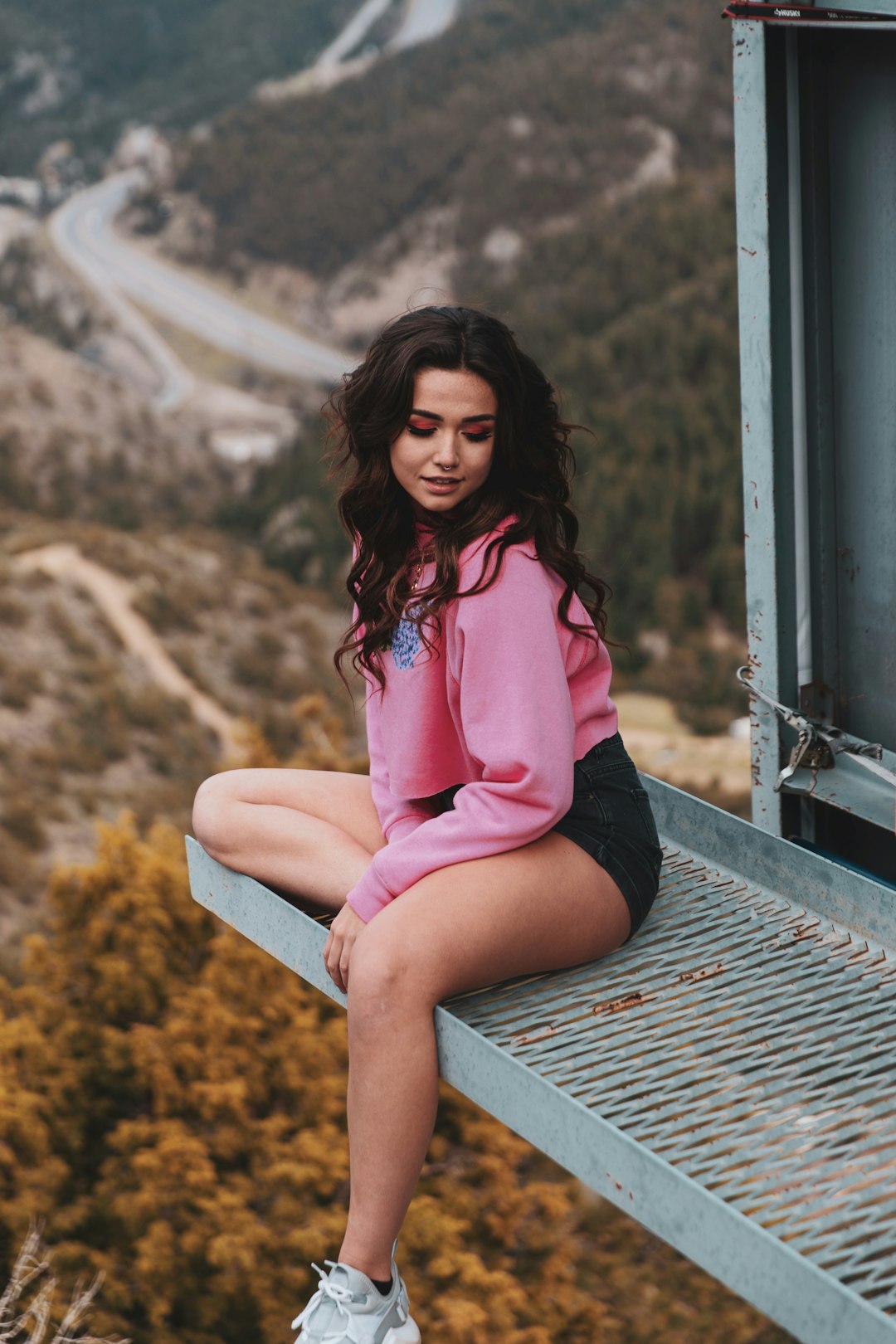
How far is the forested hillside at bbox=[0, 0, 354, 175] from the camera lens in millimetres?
45406

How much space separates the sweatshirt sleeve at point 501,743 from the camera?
1.69 m

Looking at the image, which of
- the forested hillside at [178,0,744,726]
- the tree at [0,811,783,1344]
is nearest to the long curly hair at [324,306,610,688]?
the tree at [0,811,783,1344]

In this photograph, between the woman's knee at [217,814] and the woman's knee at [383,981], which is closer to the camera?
the woman's knee at [383,981]

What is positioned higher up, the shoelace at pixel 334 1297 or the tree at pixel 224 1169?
the shoelace at pixel 334 1297

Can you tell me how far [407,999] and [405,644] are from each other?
0.45 metres

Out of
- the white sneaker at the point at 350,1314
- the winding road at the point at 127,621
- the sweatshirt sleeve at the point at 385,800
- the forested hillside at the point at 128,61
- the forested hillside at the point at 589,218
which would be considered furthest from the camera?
the forested hillside at the point at 128,61

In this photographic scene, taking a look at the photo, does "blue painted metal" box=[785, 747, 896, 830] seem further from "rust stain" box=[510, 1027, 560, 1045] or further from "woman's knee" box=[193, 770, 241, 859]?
"woman's knee" box=[193, 770, 241, 859]

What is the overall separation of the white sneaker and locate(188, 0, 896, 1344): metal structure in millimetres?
250

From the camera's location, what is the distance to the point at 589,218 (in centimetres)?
3117

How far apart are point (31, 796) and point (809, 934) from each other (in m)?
11.1

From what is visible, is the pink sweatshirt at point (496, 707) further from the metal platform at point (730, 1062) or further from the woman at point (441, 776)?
the metal platform at point (730, 1062)

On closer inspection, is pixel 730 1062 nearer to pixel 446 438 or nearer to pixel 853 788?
pixel 853 788

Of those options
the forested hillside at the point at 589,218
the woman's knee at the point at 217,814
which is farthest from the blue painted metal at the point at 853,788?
the forested hillside at the point at 589,218

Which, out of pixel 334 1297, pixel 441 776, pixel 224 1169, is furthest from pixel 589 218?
pixel 334 1297
